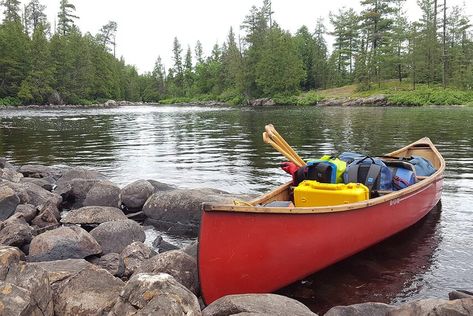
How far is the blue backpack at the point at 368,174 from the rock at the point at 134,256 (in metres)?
3.45

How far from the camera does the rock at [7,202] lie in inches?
315

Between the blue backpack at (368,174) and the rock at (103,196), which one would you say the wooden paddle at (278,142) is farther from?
the rock at (103,196)

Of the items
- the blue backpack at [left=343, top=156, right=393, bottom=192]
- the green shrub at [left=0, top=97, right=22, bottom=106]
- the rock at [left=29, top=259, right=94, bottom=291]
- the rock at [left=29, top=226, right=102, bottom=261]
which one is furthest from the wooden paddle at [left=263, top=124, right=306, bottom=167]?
the green shrub at [left=0, top=97, right=22, bottom=106]

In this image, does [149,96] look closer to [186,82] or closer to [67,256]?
[186,82]

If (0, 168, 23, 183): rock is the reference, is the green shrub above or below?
above

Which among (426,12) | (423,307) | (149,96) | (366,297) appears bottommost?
(366,297)

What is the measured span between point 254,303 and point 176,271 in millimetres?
1334

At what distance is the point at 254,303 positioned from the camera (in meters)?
4.27

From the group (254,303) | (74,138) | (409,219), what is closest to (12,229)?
(254,303)

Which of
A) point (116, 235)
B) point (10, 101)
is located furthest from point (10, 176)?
point (10, 101)

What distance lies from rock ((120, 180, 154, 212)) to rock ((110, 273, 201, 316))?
5521 millimetres

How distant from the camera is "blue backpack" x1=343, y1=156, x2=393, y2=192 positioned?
24.6 feet

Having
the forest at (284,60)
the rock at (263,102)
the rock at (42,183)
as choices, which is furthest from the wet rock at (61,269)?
the rock at (263,102)

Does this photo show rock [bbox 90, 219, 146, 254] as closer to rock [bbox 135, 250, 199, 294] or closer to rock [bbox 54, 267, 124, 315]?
rock [bbox 135, 250, 199, 294]
